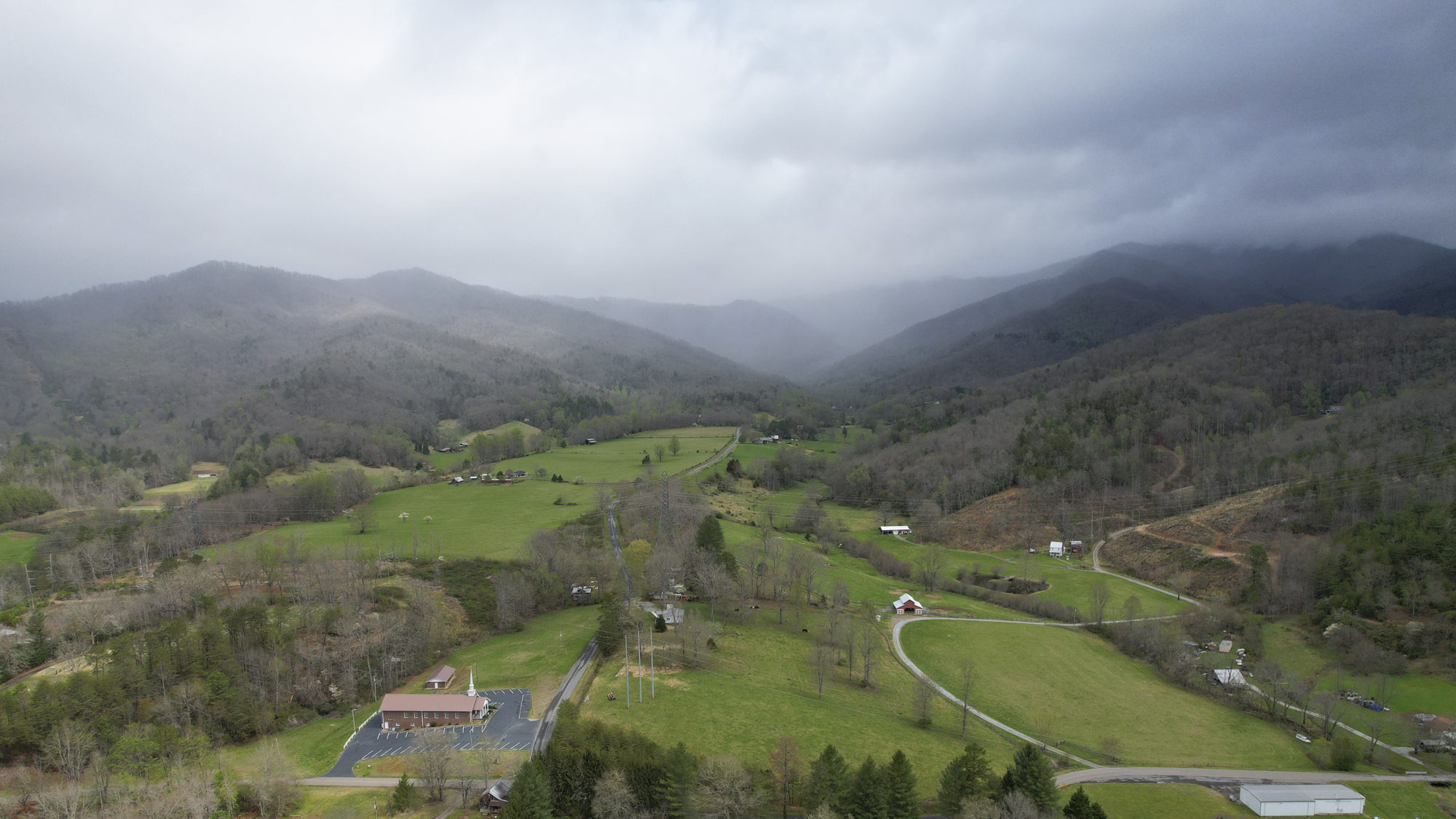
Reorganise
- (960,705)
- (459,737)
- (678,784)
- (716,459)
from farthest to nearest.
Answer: (716,459) → (960,705) → (459,737) → (678,784)

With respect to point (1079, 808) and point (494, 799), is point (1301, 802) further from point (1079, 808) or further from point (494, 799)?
point (494, 799)

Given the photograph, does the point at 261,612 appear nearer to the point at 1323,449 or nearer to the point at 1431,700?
the point at 1431,700

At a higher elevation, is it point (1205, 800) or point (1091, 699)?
point (1205, 800)

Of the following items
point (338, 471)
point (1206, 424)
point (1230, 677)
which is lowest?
point (1230, 677)

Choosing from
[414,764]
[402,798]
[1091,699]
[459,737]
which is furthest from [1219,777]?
[414,764]

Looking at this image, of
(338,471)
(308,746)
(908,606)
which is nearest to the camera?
(308,746)

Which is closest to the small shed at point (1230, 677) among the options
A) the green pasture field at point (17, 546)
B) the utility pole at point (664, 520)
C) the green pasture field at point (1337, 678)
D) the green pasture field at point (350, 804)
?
the green pasture field at point (1337, 678)

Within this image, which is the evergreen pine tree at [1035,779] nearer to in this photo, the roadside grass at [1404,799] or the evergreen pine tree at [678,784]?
the evergreen pine tree at [678,784]
